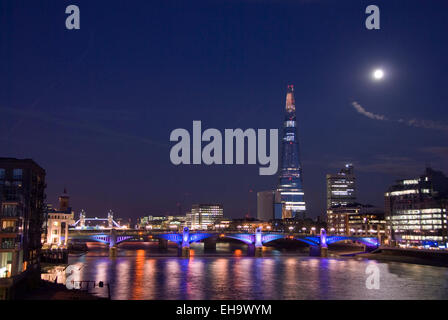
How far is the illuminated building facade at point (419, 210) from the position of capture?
159 meters

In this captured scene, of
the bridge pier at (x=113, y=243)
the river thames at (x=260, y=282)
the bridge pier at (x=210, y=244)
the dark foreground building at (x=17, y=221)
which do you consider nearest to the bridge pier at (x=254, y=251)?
the bridge pier at (x=210, y=244)

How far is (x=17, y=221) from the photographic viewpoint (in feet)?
190

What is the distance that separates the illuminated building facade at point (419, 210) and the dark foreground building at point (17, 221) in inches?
4907

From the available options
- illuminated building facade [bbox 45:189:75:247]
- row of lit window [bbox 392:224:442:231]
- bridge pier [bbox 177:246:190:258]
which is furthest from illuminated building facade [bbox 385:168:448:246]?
illuminated building facade [bbox 45:189:75:247]

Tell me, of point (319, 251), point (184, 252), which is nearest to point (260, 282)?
point (184, 252)

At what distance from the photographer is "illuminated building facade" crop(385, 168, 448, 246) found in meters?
159

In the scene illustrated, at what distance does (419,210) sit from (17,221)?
14751 centimetres

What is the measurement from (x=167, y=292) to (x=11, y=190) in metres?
24.6

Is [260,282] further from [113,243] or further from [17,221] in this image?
[113,243]

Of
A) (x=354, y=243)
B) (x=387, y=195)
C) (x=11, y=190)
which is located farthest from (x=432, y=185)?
(x=11, y=190)

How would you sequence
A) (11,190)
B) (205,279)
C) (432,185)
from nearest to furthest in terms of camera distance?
(11,190) < (205,279) < (432,185)

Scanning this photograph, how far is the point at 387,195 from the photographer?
621ft
